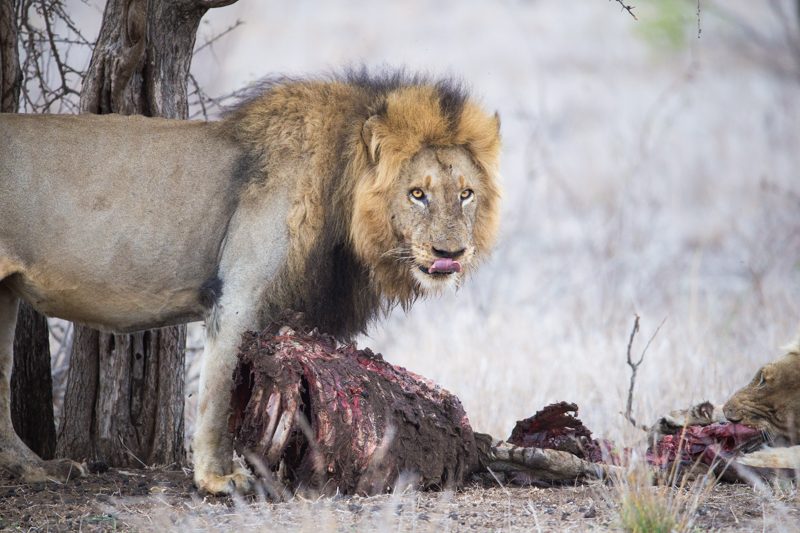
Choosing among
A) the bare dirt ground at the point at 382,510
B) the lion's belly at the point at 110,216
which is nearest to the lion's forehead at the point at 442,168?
the lion's belly at the point at 110,216

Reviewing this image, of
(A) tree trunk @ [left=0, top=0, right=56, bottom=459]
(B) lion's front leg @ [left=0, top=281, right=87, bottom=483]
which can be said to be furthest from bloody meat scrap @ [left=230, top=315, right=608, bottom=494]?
(A) tree trunk @ [left=0, top=0, right=56, bottom=459]

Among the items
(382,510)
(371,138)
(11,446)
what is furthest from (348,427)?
(11,446)

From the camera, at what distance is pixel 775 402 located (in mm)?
4277

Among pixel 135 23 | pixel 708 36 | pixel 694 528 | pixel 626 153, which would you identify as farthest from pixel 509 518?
pixel 708 36

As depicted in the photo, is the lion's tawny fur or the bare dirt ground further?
the lion's tawny fur

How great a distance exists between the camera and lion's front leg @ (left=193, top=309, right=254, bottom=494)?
4.14m

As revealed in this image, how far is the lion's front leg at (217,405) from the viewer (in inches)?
163

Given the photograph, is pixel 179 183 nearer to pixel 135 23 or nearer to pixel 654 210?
pixel 135 23

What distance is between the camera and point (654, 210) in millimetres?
10906

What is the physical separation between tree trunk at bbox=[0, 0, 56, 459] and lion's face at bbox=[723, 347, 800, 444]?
3.00 meters

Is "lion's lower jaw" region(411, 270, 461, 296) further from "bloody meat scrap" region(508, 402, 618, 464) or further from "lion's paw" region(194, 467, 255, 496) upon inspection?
"lion's paw" region(194, 467, 255, 496)

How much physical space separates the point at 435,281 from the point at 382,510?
95cm

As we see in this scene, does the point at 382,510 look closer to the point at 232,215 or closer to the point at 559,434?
the point at 559,434

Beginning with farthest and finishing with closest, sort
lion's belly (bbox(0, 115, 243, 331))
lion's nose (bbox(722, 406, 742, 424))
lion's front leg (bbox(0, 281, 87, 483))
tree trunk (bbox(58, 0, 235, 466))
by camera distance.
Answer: tree trunk (bbox(58, 0, 235, 466)) → lion's front leg (bbox(0, 281, 87, 483)) → lion's nose (bbox(722, 406, 742, 424)) → lion's belly (bbox(0, 115, 243, 331))
